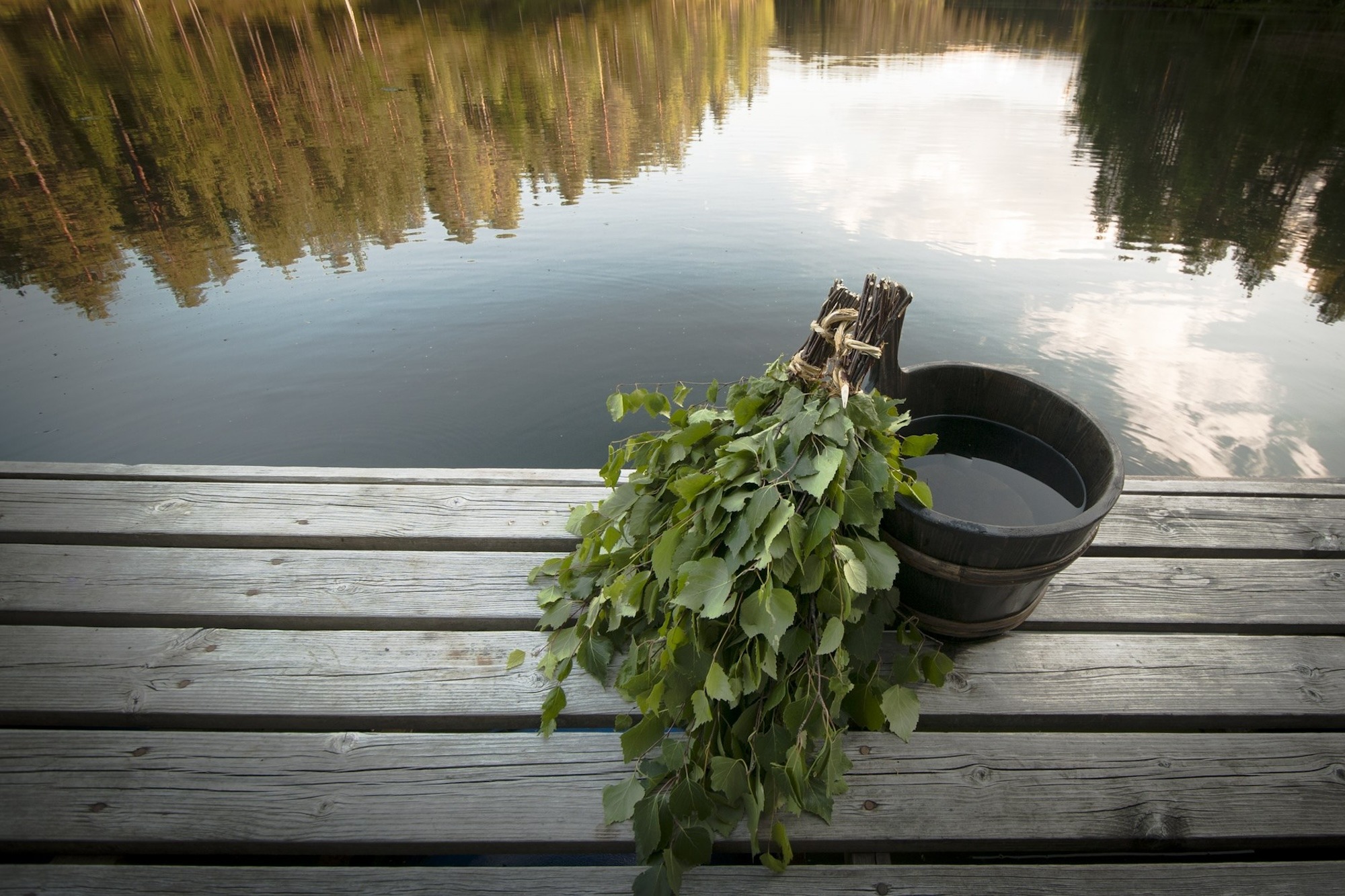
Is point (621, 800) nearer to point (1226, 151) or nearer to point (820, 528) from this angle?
point (820, 528)

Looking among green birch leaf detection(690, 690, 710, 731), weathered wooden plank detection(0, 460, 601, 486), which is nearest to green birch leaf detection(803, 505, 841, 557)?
green birch leaf detection(690, 690, 710, 731)

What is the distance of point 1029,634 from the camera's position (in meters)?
1.90

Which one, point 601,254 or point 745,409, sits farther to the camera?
Answer: point 601,254

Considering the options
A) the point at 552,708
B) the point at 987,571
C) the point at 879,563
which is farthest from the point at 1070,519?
the point at 552,708

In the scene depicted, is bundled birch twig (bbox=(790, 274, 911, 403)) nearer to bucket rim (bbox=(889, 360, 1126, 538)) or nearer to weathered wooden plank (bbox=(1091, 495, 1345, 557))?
bucket rim (bbox=(889, 360, 1126, 538))

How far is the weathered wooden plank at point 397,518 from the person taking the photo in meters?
2.24

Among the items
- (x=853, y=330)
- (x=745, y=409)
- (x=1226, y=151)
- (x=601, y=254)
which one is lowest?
(x=1226, y=151)

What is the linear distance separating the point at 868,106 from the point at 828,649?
666 inches

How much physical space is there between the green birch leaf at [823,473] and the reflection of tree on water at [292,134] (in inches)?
287

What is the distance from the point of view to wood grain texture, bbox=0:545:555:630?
6.46 feet

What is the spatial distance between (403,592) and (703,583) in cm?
114

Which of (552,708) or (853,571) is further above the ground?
(853,571)

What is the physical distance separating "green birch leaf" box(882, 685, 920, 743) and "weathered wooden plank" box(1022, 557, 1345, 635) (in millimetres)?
613

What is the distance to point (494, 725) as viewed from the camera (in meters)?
1.72
